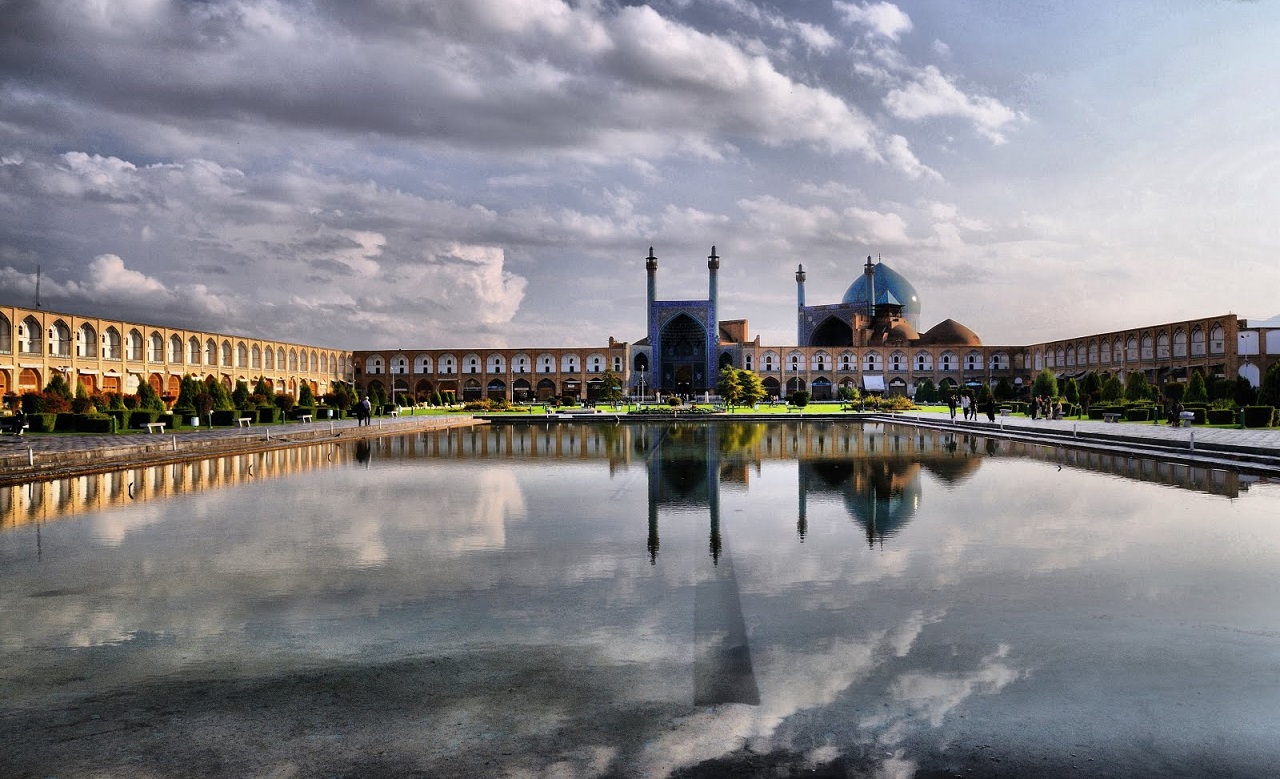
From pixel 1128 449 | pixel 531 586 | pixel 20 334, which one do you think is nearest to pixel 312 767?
pixel 531 586

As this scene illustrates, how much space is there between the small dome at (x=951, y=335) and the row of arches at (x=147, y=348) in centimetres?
4529

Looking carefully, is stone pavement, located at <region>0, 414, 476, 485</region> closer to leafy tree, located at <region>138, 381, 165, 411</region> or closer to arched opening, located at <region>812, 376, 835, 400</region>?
leafy tree, located at <region>138, 381, 165, 411</region>

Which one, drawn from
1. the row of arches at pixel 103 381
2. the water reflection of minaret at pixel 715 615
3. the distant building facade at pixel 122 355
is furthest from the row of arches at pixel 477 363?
the water reflection of minaret at pixel 715 615

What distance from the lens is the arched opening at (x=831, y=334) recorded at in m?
66.9

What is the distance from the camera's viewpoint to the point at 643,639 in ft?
12.2

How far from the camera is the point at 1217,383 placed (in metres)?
25.9

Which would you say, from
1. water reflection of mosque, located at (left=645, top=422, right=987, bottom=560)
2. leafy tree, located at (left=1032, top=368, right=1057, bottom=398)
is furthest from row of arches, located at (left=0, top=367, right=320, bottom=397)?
leafy tree, located at (left=1032, top=368, right=1057, bottom=398)

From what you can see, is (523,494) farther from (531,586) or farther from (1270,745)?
(1270,745)

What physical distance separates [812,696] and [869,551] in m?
2.80

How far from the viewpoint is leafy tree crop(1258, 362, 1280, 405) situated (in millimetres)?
21531

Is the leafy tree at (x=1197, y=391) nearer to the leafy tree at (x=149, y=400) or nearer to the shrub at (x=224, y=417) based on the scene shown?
the shrub at (x=224, y=417)

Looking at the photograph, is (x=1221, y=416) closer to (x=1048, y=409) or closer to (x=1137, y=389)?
(x=1137, y=389)

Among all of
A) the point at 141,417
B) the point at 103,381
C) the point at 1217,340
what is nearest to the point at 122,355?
the point at 103,381

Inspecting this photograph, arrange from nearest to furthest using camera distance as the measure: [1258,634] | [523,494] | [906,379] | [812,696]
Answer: [812,696], [1258,634], [523,494], [906,379]
